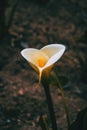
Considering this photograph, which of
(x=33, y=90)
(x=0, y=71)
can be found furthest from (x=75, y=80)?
(x=0, y=71)

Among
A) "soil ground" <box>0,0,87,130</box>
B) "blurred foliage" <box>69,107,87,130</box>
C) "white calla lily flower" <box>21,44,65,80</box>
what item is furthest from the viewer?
"soil ground" <box>0,0,87,130</box>

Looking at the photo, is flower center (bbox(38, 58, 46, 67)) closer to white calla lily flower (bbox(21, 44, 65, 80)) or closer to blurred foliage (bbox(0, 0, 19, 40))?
white calla lily flower (bbox(21, 44, 65, 80))

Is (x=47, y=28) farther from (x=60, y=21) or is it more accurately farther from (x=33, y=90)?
(x=33, y=90)

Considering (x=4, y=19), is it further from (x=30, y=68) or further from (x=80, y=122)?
(x=80, y=122)

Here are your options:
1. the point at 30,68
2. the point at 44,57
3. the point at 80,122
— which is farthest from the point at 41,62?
the point at 30,68

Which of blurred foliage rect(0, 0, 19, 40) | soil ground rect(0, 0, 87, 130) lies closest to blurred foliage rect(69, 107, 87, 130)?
soil ground rect(0, 0, 87, 130)
